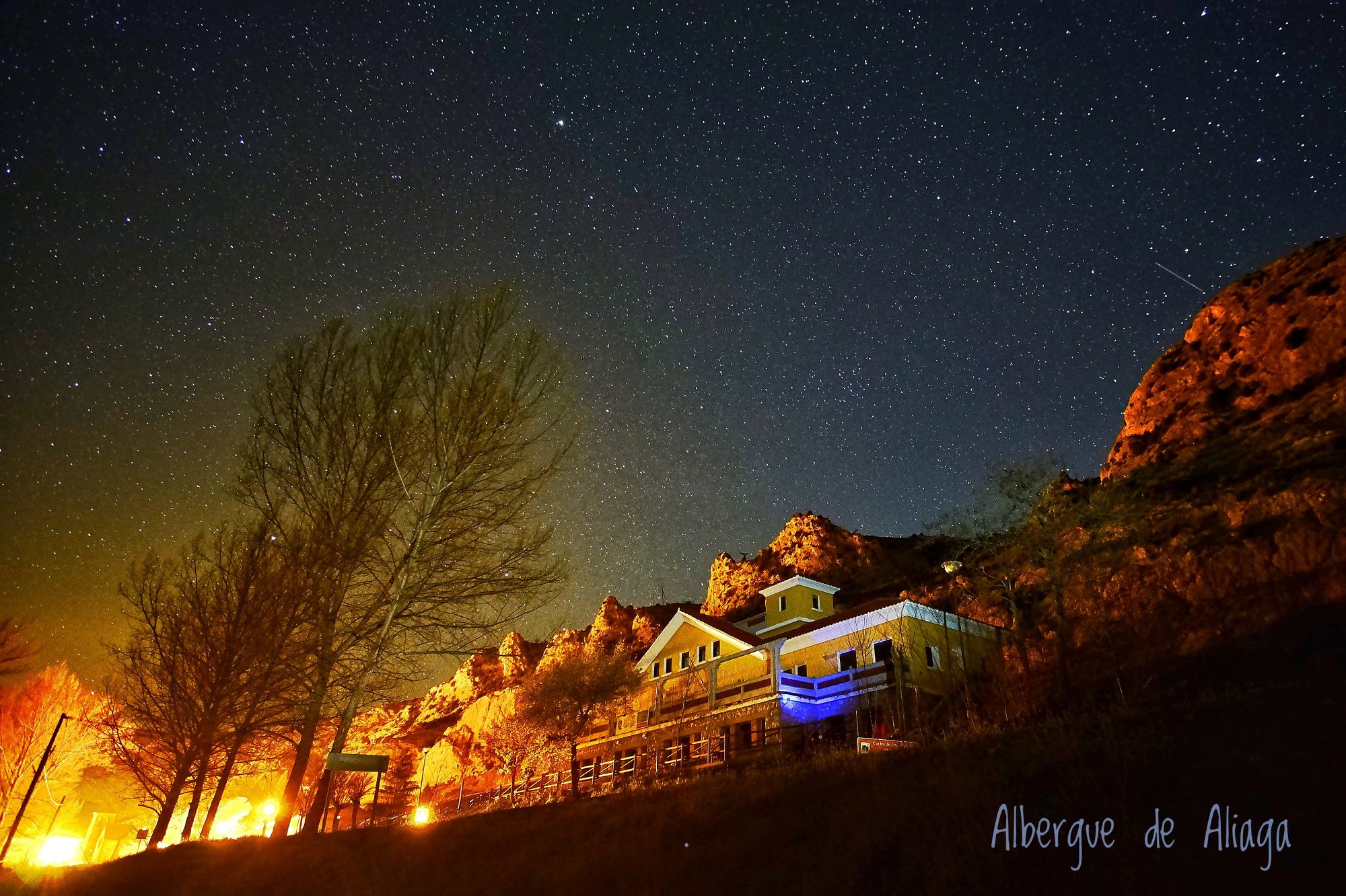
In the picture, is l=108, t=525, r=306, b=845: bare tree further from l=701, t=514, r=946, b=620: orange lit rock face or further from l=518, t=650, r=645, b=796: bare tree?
l=701, t=514, r=946, b=620: orange lit rock face

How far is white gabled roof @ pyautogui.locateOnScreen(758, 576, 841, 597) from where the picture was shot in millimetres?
41875

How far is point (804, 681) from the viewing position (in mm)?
31547

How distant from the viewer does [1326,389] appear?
122 feet

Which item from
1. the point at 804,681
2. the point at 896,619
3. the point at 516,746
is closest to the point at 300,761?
the point at 804,681

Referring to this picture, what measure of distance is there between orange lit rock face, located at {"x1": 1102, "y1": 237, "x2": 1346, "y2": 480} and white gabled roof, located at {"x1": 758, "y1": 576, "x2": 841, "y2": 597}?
18.7m

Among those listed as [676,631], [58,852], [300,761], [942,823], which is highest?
[676,631]

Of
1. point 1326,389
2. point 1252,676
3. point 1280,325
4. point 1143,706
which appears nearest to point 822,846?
point 1143,706

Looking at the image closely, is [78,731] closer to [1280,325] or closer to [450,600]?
[450,600]

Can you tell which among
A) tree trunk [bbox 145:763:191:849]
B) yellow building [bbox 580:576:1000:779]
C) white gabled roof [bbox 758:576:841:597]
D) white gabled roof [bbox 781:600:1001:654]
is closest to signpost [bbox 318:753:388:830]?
tree trunk [bbox 145:763:191:849]

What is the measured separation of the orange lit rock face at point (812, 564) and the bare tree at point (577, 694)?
94.9 feet

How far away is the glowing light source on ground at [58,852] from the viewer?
35094mm

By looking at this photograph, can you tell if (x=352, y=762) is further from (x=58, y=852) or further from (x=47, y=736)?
(x=47, y=736)

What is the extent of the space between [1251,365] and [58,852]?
71.5 meters

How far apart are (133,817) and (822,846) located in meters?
73.5
